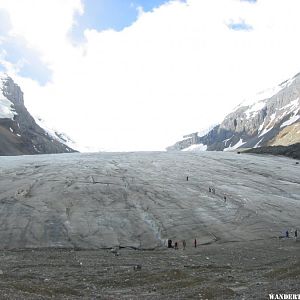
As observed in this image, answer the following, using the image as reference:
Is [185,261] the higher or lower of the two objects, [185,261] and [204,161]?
the lower

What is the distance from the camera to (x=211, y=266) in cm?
3159

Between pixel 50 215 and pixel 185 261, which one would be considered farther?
pixel 50 215

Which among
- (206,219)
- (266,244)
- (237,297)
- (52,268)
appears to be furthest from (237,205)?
(237,297)

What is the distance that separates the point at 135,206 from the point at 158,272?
2060 cm

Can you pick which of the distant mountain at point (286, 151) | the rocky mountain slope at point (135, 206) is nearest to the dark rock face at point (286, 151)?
the distant mountain at point (286, 151)

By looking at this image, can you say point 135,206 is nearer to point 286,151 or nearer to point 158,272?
point 158,272

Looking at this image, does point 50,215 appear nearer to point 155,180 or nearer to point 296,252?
point 155,180

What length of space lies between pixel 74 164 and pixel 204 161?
25.6 m

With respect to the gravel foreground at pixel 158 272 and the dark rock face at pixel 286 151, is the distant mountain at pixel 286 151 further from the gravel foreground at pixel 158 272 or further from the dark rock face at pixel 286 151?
the gravel foreground at pixel 158 272

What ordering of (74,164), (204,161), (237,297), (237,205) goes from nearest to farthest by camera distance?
(237,297) < (237,205) < (74,164) < (204,161)

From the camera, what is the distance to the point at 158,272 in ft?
95.8

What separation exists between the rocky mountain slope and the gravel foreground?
9.36 feet

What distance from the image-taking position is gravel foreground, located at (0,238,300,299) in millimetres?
22578

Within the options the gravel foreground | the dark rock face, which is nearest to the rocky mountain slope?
the gravel foreground
